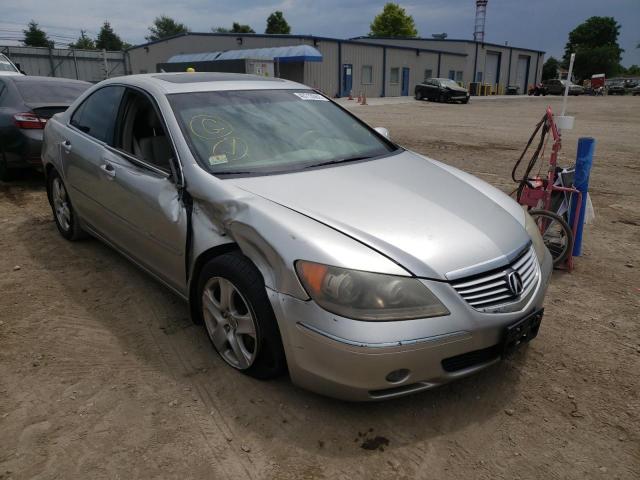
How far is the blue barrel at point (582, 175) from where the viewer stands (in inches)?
161

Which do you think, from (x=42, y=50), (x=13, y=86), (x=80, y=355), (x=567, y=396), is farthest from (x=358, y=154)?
(x=42, y=50)

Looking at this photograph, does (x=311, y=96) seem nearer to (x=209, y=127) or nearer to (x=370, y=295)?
(x=209, y=127)

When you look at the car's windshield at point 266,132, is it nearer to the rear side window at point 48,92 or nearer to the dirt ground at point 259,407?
the dirt ground at point 259,407

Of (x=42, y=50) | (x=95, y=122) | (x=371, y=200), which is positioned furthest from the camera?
(x=42, y=50)

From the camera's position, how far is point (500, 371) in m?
2.74

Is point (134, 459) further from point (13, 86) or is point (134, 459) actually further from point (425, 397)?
point (13, 86)

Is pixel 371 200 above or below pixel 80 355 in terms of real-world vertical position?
above

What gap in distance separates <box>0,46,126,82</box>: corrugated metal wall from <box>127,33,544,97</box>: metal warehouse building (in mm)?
4946

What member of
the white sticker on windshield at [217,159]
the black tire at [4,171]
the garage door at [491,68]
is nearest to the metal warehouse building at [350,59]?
the garage door at [491,68]

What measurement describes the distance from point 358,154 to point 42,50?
41.2 m

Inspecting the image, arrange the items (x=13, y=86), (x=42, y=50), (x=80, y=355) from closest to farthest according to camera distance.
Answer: (x=80, y=355) < (x=13, y=86) < (x=42, y=50)

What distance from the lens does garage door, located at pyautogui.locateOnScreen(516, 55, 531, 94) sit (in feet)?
186

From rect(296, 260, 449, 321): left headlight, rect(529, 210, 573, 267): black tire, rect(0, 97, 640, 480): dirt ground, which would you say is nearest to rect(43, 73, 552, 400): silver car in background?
rect(296, 260, 449, 321): left headlight

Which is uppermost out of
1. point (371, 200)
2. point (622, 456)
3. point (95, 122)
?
point (95, 122)
